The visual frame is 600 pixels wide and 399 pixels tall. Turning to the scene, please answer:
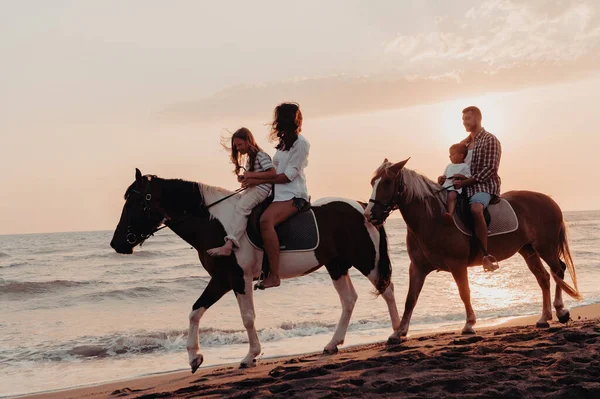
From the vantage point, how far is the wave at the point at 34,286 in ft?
64.0

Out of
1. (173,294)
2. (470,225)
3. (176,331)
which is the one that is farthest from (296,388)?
(173,294)

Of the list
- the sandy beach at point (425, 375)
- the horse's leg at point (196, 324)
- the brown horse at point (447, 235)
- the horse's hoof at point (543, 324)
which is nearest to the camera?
the sandy beach at point (425, 375)

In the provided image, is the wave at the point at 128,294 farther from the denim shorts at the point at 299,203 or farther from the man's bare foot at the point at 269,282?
the denim shorts at the point at 299,203

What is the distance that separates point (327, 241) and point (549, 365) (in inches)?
99.9

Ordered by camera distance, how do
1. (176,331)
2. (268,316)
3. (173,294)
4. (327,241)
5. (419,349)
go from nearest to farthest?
(419,349)
(327,241)
(176,331)
(268,316)
(173,294)

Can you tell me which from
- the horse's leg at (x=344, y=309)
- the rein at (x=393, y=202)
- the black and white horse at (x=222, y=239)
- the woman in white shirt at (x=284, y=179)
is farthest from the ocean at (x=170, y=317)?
the rein at (x=393, y=202)

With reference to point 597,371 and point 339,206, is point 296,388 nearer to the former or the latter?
point 597,371

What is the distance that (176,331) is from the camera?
11.3m

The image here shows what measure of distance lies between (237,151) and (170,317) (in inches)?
296

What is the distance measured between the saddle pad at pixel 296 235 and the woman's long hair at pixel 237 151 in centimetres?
62

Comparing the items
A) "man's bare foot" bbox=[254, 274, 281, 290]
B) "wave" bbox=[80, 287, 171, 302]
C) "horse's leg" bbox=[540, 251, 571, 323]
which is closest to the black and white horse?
"man's bare foot" bbox=[254, 274, 281, 290]

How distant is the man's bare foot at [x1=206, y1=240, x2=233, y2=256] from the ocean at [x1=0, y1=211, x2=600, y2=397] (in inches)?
82.7

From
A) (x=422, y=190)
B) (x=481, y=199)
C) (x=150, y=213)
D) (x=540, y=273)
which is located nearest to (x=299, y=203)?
(x=422, y=190)

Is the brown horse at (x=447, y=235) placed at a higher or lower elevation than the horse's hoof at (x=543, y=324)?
higher
